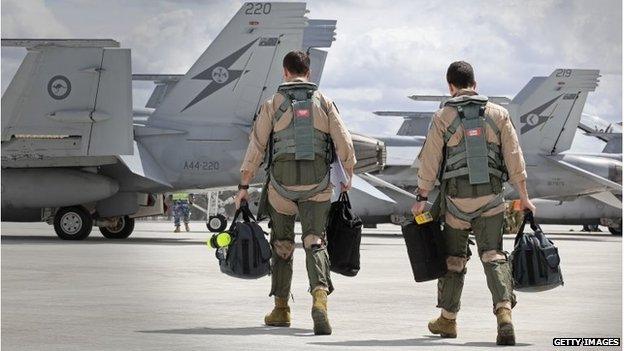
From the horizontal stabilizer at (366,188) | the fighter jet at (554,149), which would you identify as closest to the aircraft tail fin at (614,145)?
the fighter jet at (554,149)

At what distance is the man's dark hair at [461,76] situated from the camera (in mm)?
8430

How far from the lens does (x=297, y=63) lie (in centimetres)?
896

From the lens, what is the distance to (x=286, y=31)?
24.5 m

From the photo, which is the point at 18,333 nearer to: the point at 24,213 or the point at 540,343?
the point at 540,343

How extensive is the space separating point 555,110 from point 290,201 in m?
32.0

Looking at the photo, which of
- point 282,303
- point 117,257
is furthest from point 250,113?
point 282,303

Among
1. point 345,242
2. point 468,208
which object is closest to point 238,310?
point 345,242

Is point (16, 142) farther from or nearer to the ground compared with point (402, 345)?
farther from the ground

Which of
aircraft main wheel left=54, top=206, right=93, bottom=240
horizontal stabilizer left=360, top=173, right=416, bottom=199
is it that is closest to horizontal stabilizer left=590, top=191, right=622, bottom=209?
horizontal stabilizer left=360, top=173, right=416, bottom=199

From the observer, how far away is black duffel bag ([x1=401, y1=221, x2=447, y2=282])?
27.5 feet

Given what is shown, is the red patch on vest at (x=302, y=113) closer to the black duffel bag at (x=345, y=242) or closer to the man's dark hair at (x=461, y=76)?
the black duffel bag at (x=345, y=242)

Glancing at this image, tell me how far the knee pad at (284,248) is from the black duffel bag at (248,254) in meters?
0.06

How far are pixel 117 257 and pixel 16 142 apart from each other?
21.2 ft

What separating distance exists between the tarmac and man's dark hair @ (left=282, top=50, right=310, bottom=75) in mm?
1892
